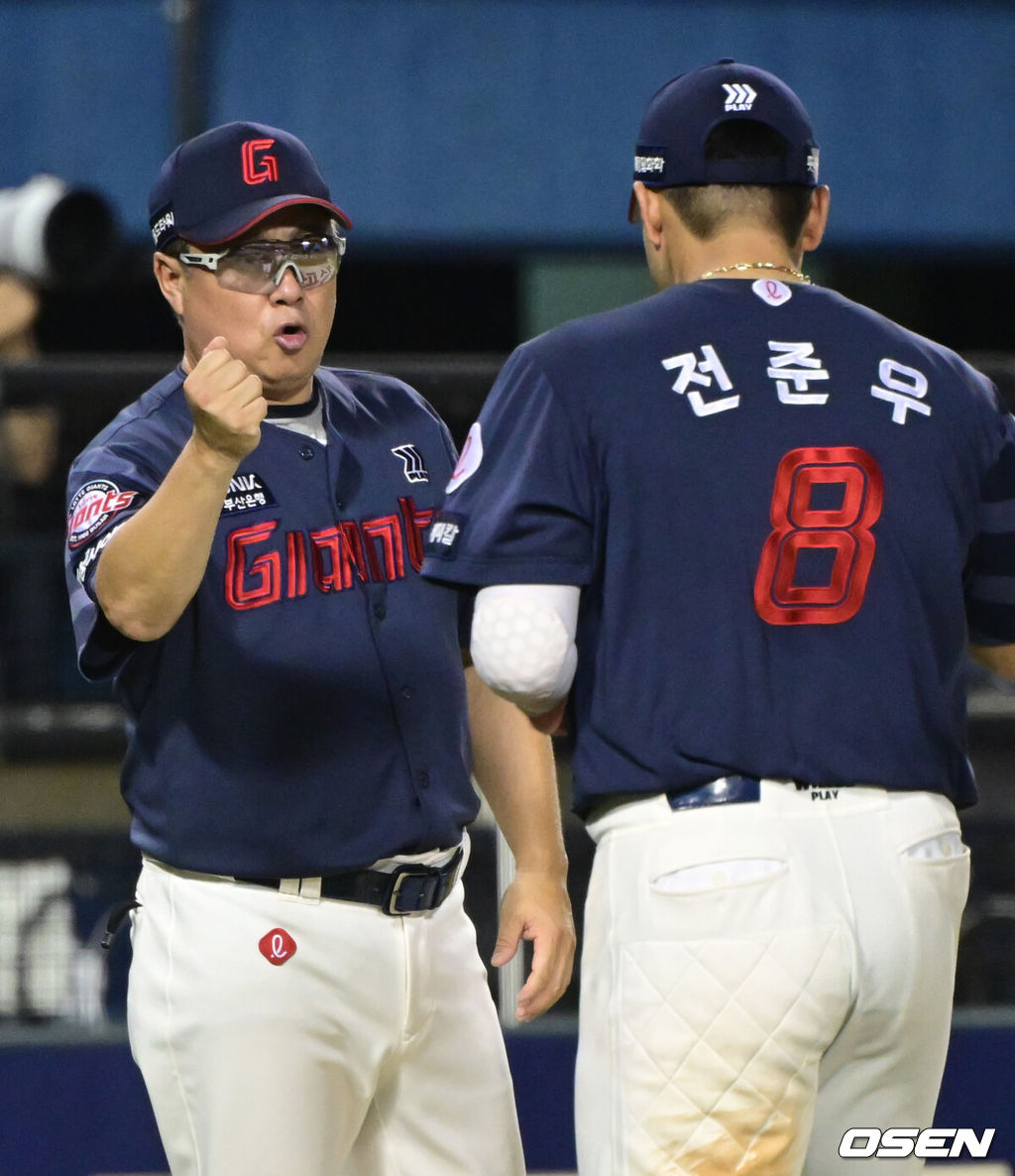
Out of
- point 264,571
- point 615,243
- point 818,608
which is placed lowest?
point 615,243

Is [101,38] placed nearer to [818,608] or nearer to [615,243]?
[615,243]

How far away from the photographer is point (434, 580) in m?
2.24

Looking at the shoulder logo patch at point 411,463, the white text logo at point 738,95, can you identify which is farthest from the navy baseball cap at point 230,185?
the white text logo at point 738,95

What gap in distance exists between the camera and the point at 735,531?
213 centimetres

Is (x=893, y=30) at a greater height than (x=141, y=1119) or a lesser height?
greater

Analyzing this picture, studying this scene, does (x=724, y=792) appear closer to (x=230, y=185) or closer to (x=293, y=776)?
(x=293, y=776)

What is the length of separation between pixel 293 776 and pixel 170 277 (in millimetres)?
747

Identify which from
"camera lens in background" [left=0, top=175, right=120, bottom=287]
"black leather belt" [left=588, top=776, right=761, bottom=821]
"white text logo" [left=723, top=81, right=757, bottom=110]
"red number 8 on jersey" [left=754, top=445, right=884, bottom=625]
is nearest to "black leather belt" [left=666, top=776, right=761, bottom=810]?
"black leather belt" [left=588, top=776, right=761, bottom=821]

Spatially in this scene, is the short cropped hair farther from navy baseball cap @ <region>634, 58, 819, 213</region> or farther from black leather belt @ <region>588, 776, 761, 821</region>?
black leather belt @ <region>588, 776, 761, 821</region>

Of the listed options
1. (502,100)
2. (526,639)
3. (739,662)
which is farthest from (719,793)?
(502,100)

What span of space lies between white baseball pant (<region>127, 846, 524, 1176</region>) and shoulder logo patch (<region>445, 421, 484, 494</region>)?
675 mm

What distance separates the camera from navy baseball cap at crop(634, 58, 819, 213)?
2227 millimetres

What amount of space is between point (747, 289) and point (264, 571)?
795 millimetres

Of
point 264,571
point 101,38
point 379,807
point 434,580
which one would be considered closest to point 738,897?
point 434,580
